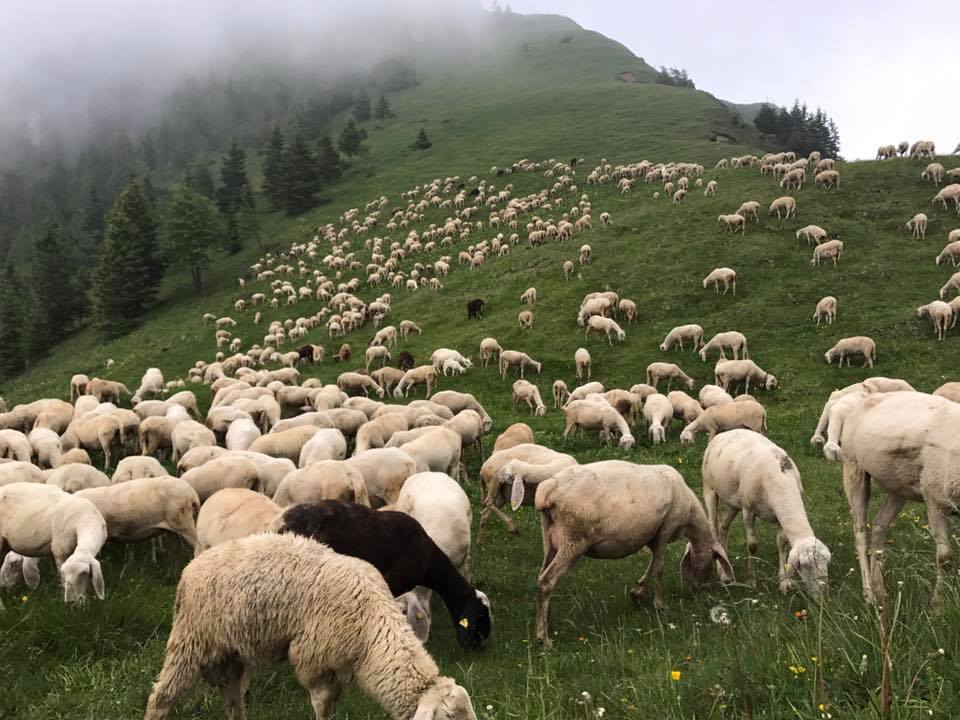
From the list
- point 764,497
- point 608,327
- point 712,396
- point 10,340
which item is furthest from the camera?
point 10,340

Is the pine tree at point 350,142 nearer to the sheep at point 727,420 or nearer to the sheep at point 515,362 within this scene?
the sheep at point 515,362

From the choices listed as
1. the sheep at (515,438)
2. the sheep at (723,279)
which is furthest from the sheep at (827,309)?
the sheep at (515,438)

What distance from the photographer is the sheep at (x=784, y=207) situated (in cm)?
3403

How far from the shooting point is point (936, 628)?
3717 millimetres

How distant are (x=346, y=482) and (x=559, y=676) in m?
5.26

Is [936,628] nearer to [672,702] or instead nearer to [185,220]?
[672,702]

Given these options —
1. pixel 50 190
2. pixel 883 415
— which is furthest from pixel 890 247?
pixel 50 190

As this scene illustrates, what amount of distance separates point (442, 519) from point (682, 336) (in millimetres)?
19806

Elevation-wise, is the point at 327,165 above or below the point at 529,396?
above

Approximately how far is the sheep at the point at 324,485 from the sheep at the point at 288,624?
445 centimetres

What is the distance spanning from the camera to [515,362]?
2542 centimetres

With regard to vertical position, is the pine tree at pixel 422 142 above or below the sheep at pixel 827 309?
above

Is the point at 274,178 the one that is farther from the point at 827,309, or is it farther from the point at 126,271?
the point at 827,309

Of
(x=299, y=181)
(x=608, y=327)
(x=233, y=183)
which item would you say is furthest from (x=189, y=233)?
(x=608, y=327)
